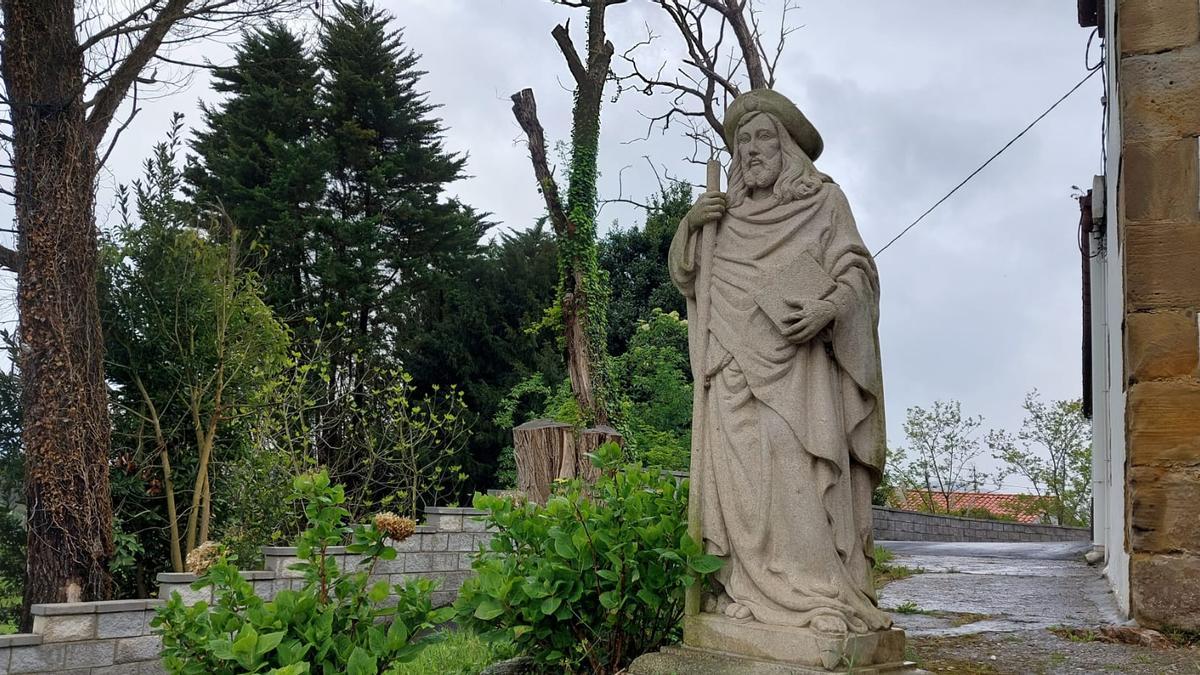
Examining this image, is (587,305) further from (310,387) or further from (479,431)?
(479,431)

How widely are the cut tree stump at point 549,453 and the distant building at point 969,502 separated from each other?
52.2 ft

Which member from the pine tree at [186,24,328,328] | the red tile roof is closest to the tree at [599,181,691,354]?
the pine tree at [186,24,328,328]

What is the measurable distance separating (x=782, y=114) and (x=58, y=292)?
7.80 metres

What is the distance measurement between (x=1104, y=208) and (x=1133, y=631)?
4.90 m

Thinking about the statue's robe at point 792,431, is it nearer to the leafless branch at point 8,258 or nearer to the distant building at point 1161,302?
the distant building at point 1161,302

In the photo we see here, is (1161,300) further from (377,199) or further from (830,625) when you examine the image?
(377,199)

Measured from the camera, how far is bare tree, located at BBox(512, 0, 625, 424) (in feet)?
45.4

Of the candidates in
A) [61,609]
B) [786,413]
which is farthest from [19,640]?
[786,413]

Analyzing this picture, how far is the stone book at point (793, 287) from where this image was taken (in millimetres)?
Answer: 3881

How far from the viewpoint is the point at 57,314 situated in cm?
971

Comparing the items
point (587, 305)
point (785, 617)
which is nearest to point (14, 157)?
point (587, 305)

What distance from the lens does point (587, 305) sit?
14.0 m

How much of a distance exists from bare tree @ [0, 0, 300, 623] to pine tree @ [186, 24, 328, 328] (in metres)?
9.54

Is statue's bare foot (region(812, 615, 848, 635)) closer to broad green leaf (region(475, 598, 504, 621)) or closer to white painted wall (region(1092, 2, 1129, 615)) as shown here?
broad green leaf (region(475, 598, 504, 621))
